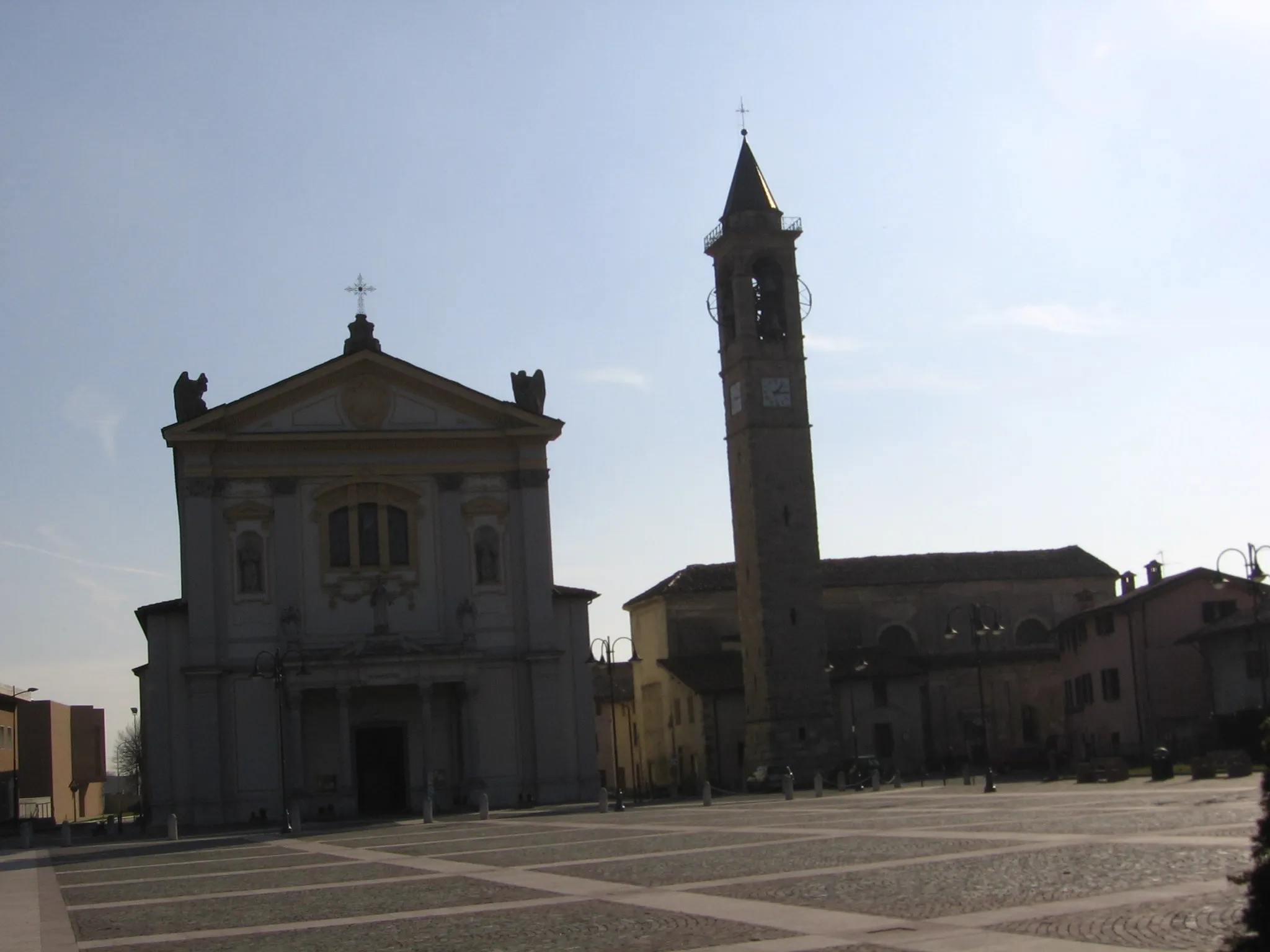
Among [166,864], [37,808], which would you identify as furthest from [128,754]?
[166,864]

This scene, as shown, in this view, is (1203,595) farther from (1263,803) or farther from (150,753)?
(1263,803)

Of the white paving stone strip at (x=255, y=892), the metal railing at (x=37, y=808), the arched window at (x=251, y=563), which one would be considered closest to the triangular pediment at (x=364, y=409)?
the arched window at (x=251, y=563)

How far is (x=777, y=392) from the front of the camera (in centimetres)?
5788

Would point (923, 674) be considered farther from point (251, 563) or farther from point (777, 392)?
point (251, 563)

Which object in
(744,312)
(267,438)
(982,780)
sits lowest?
(982,780)

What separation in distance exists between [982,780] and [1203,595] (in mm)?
13369

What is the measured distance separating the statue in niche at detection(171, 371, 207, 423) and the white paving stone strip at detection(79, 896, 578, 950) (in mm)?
31413

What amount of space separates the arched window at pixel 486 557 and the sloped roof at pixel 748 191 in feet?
64.1

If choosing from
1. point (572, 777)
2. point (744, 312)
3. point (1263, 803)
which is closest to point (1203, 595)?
point (744, 312)

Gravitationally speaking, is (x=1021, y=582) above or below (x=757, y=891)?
above

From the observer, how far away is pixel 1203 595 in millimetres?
56531

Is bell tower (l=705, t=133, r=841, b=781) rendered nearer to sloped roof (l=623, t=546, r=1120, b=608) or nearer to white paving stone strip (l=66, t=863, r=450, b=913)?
sloped roof (l=623, t=546, r=1120, b=608)

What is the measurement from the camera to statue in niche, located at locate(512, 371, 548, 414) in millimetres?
47531

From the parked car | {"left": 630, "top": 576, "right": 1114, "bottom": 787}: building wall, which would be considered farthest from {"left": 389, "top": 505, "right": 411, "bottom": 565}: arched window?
{"left": 630, "top": 576, "right": 1114, "bottom": 787}: building wall
